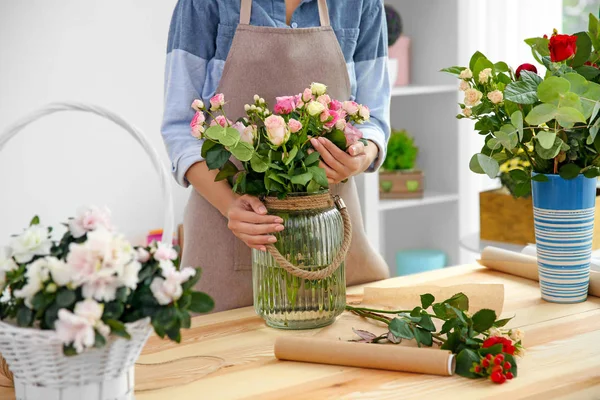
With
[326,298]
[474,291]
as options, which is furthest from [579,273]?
[326,298]

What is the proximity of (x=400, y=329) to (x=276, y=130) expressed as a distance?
0.38 m

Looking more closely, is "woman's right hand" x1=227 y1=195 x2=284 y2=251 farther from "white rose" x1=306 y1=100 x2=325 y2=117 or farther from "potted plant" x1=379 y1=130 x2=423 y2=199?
"potted plant" x1=379 y1=130 x2=423 y2=199

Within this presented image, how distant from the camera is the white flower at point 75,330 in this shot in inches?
36.0

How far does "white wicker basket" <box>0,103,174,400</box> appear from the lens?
965 mm

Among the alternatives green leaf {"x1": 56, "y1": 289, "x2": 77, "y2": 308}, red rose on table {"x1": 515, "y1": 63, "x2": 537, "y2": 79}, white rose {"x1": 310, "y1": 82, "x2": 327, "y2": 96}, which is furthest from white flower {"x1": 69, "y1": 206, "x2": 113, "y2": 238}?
red rose on table {"x1": 515, "y1": 63, "x2": 537, "y2": 79}

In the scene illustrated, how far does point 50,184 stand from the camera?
2.79 meters

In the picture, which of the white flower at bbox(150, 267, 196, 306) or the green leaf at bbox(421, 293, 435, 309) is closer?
the white flower at bbox(150, 267, 196, 306)

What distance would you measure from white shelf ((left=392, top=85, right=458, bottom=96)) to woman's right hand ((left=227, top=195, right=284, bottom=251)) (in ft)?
6.12

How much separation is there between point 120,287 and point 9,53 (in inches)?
78.7

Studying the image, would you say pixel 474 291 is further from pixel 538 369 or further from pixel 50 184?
pixel 50 184

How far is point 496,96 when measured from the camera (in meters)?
1.45

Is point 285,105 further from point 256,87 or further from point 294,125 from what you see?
point 256,87

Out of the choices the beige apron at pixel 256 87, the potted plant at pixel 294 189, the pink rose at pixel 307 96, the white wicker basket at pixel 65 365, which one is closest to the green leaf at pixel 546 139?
the potted plant at pixel 294 189

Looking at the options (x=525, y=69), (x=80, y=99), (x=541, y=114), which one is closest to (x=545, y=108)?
(x=541, y=114)
